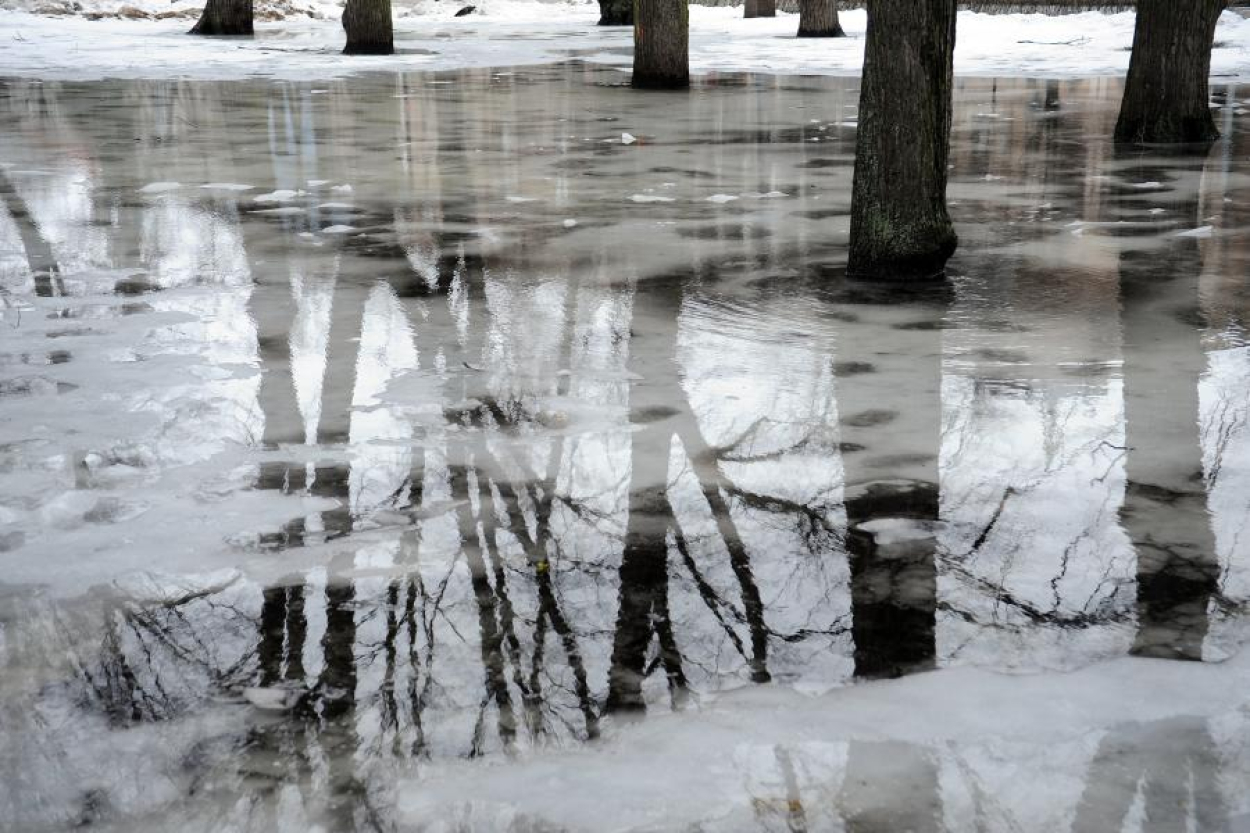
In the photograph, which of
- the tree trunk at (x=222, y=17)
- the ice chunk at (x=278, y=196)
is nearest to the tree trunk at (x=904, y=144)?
the ice chunk at (x=278, y=196)

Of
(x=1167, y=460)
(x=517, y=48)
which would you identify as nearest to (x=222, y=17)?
(x=517, y=48)

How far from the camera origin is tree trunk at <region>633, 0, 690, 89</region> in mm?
16609

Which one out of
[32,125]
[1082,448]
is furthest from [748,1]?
[1082,448]

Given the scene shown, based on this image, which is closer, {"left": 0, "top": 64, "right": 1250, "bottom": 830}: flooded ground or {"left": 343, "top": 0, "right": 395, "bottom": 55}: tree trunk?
{"left": 0, "top": 64, "right": 1250, "bottom": 830}: flooded ground

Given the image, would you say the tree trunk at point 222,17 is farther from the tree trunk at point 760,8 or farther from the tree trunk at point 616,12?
the tree trunk at point 760,8

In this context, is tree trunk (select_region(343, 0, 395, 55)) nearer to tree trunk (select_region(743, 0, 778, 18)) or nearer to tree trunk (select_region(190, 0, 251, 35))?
tree trunk (select_region(190, 0, 251, 35))

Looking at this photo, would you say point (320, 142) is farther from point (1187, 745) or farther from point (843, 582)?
point (1187, 745)

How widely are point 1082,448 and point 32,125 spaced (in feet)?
38.6

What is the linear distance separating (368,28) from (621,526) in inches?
799

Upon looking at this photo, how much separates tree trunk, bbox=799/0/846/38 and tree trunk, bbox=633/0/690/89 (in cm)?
926

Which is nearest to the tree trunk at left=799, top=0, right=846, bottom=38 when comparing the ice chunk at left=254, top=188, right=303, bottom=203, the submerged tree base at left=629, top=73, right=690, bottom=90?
the submerged tree base at left=629, top=73, right=690, bottom=90

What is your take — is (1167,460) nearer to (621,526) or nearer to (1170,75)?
(621,526)

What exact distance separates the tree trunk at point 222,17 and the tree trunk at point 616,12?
27.1 feet

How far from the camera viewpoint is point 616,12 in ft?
104
